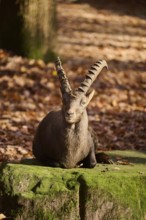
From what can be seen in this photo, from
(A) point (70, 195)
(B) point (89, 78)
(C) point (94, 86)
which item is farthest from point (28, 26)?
(A) point (70, 195)

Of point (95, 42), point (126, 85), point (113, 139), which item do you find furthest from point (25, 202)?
point (95, 42)

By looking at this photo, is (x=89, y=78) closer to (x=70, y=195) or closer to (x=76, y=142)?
(x=76, y=142)

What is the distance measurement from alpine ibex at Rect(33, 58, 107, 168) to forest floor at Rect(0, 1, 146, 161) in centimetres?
198

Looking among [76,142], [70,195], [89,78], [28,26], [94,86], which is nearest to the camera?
[70,195]

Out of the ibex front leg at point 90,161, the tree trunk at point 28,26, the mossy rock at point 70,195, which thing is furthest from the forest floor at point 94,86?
the mossy rock at point 70,195

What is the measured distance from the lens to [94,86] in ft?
44.8

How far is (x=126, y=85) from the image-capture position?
14.1m

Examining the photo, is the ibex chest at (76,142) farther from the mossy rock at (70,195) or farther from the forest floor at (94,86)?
the forest floor at (94,86)

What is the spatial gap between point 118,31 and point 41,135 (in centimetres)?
1271

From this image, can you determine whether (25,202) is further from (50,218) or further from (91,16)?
(91,16)

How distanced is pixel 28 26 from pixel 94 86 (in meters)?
2.09

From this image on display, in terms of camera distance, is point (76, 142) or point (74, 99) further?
point (76, 142)

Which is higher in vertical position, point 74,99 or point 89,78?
point 89,78

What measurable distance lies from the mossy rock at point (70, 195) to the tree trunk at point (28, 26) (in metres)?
8.04
